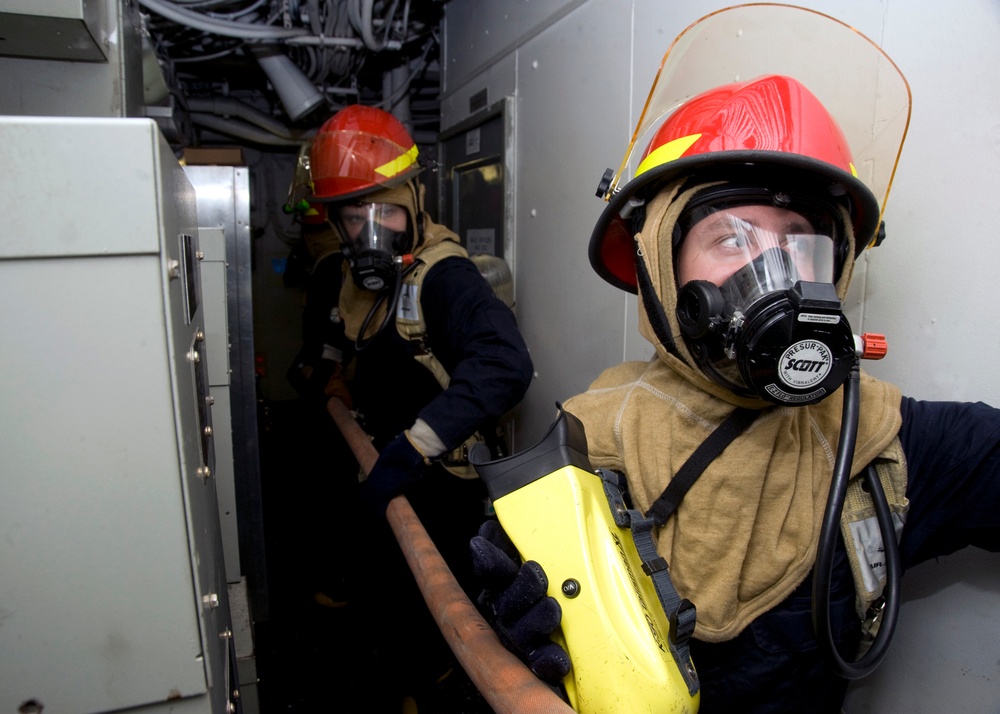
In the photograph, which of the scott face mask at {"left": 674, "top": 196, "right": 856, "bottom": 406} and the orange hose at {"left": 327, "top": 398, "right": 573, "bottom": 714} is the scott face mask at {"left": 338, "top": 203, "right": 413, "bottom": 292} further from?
the scott face mask at {"left": 674, "top": 196, "right": 856, "bottom": 406}

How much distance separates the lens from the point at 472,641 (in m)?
1.07

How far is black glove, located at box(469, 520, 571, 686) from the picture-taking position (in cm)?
88

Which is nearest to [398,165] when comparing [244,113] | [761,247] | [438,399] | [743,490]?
[438,399]

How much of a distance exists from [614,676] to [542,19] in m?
2.67

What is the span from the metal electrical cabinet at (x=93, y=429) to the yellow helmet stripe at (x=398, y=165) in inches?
69.7

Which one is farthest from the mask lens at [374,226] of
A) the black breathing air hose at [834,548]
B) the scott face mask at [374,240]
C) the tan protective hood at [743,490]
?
the black breathing air hose at [834,548]

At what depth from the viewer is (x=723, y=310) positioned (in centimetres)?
99

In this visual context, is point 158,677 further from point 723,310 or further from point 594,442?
point 723,310

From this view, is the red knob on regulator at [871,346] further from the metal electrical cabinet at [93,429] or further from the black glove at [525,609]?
the metal electrical cabinet at [93,429]

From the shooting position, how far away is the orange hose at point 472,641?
0.89 meters

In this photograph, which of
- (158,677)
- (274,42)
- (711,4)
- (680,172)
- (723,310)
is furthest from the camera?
(274,42)

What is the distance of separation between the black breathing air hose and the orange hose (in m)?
0.46

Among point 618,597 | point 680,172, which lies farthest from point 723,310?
point 618,597

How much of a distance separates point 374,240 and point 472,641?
5.66ft
